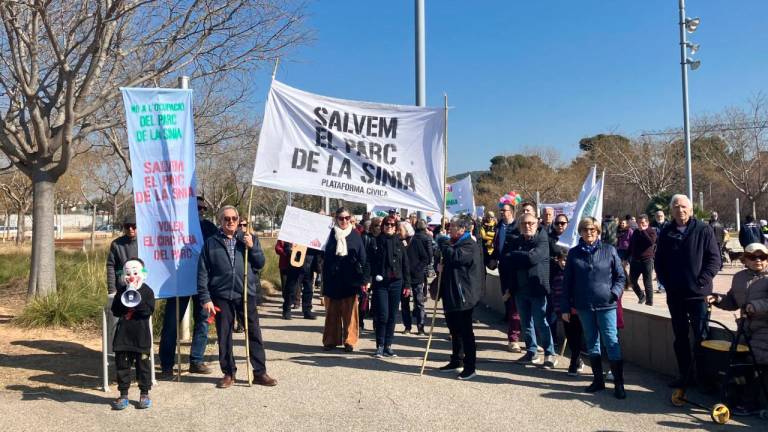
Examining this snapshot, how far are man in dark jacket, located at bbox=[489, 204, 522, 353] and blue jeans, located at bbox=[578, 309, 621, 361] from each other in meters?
1.50

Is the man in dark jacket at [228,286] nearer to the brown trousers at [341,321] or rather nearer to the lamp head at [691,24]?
the brown trousers at [341,321]

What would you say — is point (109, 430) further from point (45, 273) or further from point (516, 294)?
point (45, 273)

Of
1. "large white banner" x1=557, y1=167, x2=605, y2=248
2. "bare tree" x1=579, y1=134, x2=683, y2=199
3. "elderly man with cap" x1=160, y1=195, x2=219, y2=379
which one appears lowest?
"elderly man with cap" x1=160, y1=195, x2=219, y2=379

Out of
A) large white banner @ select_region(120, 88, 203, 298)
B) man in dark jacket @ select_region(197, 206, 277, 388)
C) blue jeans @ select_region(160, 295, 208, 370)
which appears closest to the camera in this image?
man in dark jacket @ select_region(197, 206, 277, 388)

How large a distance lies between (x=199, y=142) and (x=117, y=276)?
8.35 m

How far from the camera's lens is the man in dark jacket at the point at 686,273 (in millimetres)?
5988

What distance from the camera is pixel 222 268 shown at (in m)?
6.27

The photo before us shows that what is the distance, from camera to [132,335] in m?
5.67

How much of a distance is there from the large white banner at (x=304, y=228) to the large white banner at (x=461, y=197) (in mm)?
9197

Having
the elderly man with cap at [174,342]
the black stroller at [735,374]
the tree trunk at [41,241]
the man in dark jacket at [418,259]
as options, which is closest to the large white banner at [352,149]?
the elderly man with cap at [174,342]

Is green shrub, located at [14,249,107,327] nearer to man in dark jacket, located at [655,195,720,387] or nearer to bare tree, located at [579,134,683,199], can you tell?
man in dark jacket, located at [655,195,720,387]

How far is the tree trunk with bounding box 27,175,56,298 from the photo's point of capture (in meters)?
10.1

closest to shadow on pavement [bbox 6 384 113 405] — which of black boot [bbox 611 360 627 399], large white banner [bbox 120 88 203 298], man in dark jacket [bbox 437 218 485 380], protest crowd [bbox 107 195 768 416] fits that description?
→ protest crowd [bbox 107 195 768 416]

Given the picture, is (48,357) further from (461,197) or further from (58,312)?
(461,197)
